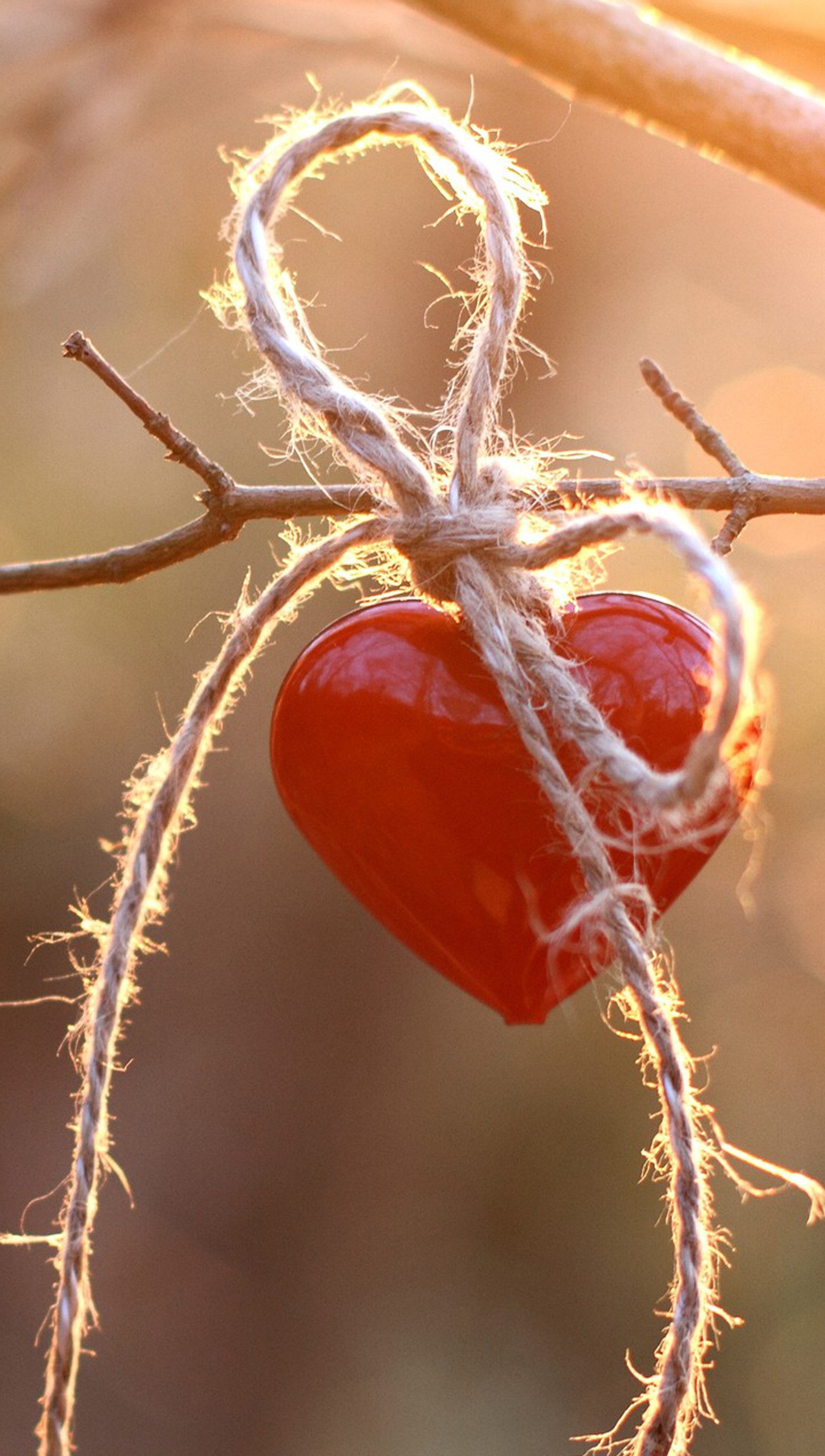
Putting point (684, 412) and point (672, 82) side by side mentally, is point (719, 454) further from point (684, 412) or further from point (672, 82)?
point (672, 82)

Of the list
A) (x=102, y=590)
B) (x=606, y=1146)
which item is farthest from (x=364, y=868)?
(x=102, y=590)

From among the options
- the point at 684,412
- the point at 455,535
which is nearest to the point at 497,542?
the point at 455,535

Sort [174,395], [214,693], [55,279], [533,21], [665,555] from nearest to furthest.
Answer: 1. [214,693]
2. [533,21]
3. [665,555]
4. [55,279]
5. [174,395]

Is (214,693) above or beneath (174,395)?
beneath

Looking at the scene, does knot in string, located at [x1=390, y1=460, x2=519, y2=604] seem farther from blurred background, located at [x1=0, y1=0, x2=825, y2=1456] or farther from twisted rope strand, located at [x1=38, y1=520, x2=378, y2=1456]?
blurred background, located at [x1=0, y1=0, x2=825, y2=1456]

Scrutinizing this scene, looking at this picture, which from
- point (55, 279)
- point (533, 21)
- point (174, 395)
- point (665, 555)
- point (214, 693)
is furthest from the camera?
point (174, 395)

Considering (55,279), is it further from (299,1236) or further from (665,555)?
(299,1236)
